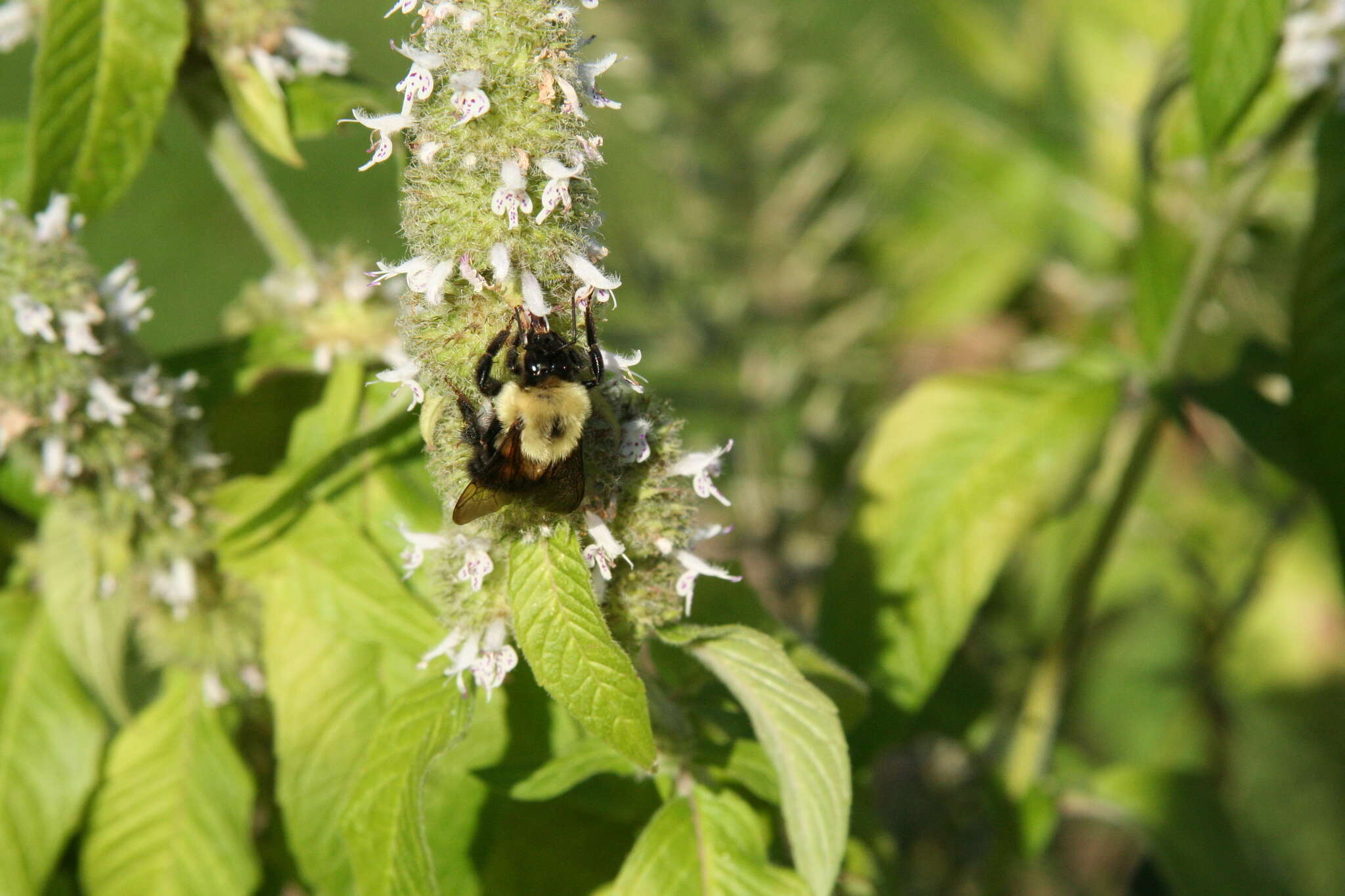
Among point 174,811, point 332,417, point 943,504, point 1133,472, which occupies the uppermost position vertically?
point 332,417

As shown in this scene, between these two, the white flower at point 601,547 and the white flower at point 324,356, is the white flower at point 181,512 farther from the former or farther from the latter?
the white flower at point 601,547

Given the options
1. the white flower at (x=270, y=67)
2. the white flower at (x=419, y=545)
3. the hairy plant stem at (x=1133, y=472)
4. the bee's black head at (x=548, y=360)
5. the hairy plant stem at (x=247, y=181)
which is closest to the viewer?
the bee's black head at (x=548, y=360)

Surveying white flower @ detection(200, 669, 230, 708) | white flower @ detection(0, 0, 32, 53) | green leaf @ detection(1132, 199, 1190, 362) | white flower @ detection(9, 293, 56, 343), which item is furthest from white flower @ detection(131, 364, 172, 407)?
green leaf @ detection(1132, 199, 1190, 362)

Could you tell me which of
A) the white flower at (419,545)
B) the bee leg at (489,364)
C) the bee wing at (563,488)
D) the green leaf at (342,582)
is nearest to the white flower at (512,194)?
the bee leg at (489,364)

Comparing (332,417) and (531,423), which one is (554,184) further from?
(332,417)

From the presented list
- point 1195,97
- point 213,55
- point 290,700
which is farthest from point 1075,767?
point 213,55

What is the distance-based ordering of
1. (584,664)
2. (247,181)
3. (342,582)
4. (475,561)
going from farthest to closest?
(247,181) < (342,582) < (475,561) < (584,664)

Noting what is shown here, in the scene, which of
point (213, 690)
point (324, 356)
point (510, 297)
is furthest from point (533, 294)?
point (213, 690)

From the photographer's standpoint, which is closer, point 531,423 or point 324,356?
point 531,423
